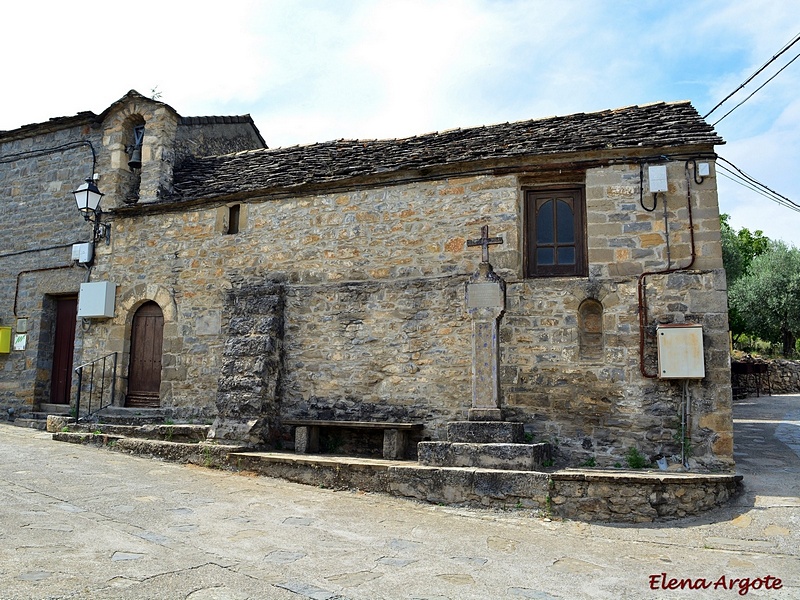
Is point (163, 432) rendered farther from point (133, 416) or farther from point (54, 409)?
point (54, 409)

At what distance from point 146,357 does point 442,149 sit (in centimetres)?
599

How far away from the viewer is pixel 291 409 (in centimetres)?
966

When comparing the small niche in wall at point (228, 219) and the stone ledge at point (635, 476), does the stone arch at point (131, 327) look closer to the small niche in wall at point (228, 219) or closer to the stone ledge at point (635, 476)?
the small niche in wall at point (228, 219)

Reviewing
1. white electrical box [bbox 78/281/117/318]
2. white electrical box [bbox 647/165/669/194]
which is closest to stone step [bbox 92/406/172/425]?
white electrical box [bbox 78/281/117/318]

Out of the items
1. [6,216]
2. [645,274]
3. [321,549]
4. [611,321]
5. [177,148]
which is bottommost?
[321,549]

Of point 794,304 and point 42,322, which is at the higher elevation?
point 794,304

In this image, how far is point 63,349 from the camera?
12.3 m

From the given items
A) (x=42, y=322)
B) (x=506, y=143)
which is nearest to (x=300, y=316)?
(x=506, y=143)

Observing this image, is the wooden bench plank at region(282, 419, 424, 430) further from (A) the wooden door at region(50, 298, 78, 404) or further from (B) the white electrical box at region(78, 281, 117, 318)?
(A) the wooden door at region(50, 298, 78, 404)

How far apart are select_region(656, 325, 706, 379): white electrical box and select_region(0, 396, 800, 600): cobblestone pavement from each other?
4.49ft

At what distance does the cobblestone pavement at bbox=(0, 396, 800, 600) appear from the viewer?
Answer: 452 centimetres

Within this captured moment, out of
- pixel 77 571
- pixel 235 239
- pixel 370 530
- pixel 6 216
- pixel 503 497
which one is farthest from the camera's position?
pixel 6 216

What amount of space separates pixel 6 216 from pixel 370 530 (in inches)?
418

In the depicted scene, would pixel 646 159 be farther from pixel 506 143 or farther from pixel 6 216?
pixel 6 216
